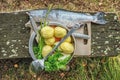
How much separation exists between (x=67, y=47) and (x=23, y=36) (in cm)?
33

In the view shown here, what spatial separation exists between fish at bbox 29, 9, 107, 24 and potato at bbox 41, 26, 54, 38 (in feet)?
0.52

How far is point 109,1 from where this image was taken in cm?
321

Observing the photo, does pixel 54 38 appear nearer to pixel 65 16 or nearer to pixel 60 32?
pixel 60 32

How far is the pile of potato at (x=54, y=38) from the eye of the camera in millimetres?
2270

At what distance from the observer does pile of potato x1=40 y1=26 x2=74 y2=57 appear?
227cm

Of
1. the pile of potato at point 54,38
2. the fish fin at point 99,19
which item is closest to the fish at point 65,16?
the fish fin at point 99,19

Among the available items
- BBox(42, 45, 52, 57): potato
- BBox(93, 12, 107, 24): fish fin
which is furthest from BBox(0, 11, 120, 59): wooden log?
BBox(42, 45, 52, 57): potato

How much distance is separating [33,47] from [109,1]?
1077 millimetres

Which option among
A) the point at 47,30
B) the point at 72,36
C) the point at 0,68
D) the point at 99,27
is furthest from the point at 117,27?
the point at 0,68

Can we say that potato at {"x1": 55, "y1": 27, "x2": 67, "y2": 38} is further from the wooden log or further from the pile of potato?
the wooden log

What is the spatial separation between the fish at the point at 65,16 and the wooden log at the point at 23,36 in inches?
2.3

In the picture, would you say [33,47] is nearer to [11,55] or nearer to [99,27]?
[11,55]

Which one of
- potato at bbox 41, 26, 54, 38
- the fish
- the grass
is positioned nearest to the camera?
potato at bbox 41, 26, 54, 38

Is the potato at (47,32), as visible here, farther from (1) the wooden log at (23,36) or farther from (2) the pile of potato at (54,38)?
(1) the wooden log at (23,36)
